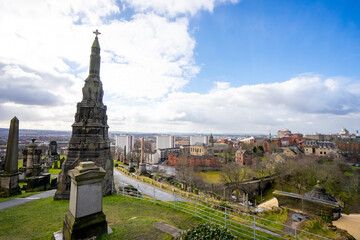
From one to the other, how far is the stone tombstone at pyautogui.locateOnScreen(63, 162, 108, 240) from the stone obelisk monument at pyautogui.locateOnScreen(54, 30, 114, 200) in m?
5.81

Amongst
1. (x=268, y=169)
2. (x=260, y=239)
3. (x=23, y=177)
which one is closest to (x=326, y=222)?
(x=260, y=239)

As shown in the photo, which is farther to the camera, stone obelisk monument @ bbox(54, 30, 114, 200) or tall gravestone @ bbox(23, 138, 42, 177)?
tall gravestone @ bbox(23, 138, 42, 177)

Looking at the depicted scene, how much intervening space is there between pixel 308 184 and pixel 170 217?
41.4 meters

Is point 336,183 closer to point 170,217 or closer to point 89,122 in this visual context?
point 170,217

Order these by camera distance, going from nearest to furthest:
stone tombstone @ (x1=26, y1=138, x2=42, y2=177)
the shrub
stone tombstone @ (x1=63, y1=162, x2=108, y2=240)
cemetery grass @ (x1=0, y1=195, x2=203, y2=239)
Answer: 1. the shrub
2. stone tombstone @ (x1=63, y1=162, x2=108, y2=240)
3. cemetery grass @ (x1=0, y1=195, x2=203, y2=239)
4. stone tombstone @ (x1=26, y1=138, x2=42, y2=177)

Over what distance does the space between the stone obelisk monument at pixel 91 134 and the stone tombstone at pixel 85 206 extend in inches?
229

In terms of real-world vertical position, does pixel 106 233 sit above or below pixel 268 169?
above

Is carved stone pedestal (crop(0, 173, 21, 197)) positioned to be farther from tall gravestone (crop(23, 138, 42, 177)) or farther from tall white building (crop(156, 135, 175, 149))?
tall white building (crop(156, 135, 175, 149))

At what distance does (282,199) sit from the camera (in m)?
7.23

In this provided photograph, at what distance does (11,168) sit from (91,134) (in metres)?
6.32

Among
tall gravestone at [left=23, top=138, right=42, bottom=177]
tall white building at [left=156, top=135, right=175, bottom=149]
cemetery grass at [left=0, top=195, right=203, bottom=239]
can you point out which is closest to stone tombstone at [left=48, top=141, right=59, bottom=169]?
tall gravestone at [left=23, top=138, right=42, bottom=177]

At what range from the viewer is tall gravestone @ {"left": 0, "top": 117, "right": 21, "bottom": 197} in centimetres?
1090

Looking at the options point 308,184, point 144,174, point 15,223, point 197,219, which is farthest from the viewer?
point 308,184

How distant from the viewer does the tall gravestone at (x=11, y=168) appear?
10898mm
